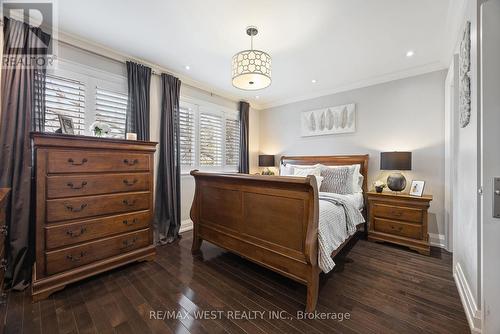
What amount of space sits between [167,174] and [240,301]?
2051mm

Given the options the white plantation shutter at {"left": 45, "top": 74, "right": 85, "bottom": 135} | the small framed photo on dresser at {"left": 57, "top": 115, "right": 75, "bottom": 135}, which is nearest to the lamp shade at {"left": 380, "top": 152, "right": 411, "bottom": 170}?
the small framed photo on dresser at {"left": 57, "top": 115, "right": 75, "bottom": 135}

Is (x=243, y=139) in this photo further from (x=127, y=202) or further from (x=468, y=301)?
(x=468, y=301)

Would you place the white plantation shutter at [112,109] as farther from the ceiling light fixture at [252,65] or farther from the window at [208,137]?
the ceiling light fixture at [252,65]

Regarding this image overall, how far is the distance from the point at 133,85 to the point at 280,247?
111 inches

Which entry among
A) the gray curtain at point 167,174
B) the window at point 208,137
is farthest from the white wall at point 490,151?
the window at point 208,137

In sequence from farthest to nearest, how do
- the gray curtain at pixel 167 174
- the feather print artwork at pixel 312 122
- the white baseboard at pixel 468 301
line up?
1. the feather print artwork at pixel 312 122
2. the gray curtain at pixel 167 174
3. the white baseboard at pixel 468 301

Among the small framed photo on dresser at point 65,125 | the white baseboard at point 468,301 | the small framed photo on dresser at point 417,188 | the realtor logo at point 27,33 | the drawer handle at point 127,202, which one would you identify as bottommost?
the white baseboard at point 468,301

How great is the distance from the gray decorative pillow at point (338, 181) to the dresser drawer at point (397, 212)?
45 cm

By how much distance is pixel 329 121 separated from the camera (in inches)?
157

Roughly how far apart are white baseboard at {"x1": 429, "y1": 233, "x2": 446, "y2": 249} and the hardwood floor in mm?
534

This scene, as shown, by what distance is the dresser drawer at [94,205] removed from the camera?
185 cm

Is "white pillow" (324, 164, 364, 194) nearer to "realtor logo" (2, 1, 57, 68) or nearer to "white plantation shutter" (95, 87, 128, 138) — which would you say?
"white plantation shutter" (95, 87, 128, 138)

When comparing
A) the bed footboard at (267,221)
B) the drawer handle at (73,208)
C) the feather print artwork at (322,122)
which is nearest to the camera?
the bed footboard at (267,221)

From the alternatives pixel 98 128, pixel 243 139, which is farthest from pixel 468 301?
pixel 243 139
